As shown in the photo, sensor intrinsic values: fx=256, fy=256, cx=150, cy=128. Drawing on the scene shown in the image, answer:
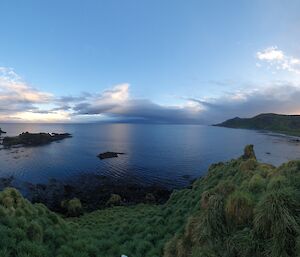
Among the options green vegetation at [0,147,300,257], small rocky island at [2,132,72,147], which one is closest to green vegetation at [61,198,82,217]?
green vegetation at [0,147,300,257]

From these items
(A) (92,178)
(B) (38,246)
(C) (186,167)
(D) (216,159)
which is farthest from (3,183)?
(D) (216,159)

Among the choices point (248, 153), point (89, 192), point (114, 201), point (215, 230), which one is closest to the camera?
point (215, 230)

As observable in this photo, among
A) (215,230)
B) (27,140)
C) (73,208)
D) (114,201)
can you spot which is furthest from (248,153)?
(27,140)

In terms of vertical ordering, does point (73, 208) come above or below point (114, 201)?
above

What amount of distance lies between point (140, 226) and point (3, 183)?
49.7 metres

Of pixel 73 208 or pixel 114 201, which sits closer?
pixel 73 208

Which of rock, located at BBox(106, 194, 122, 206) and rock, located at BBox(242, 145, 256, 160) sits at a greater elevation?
rock, located at BBox(242, 145, 256, 160)

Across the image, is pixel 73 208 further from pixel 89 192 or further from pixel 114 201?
pixel 89 192

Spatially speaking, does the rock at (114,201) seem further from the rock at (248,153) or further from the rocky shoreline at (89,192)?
the rock at (248,153)

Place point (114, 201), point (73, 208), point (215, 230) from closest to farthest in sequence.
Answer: point (215, 230), point (73, 208), point (114, 201)

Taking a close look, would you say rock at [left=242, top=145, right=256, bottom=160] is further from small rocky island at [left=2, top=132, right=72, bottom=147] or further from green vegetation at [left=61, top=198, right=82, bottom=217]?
small rocky island at [left=2, top=132, right=72, bottom=147]

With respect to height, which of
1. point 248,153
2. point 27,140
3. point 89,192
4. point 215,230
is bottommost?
point 89,192

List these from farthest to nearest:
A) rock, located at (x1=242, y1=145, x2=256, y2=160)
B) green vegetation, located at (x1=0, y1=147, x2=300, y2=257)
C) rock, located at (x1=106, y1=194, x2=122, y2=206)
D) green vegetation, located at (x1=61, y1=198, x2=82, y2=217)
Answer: rock, located at (x1=106, y1=194, x2=122, y2=206) < green vegetation, located at (x1=61, y1=198, x2=82, y2=217) < rock, located at (x1=242, y1=145, x2=256, y2=160) < green vegetation, located at (x1=0, y1=147, x2=300, y2=257)

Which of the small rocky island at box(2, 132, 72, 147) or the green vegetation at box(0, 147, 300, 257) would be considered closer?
the green vegetation at box(0, 147, 300, 257)
